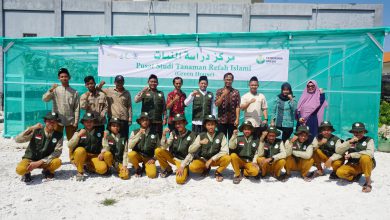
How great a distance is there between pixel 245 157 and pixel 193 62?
312 centimetres

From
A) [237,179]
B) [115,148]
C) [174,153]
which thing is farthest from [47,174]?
[237,179]

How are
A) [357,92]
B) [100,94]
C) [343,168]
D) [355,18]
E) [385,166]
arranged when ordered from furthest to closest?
[355,18] < [357,92] < [385,166] < [100,94] < [343,168]

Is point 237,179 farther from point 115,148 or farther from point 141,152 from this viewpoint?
point 115,148

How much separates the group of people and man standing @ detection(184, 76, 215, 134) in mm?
18

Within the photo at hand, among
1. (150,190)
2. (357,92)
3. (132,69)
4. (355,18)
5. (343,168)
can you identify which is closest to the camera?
(150,190)

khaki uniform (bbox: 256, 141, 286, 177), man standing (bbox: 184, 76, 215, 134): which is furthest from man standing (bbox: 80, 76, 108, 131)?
khaki uniform (bbox: 256, 141, 286, 177)

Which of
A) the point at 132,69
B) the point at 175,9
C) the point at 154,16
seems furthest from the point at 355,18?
the point at 132,69

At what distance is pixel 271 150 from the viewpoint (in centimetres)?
448

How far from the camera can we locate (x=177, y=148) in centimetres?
457

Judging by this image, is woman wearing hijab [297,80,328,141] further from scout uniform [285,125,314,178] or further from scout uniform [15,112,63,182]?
scout uniform [15,112,63,182]

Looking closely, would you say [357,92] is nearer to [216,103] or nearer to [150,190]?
[216,103]

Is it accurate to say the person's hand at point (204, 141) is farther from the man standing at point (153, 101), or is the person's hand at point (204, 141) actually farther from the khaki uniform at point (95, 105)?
the khaki uniform at point (95, 105)

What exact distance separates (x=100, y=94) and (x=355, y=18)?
13801 millimetres

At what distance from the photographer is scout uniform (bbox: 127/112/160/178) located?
4484 mm
